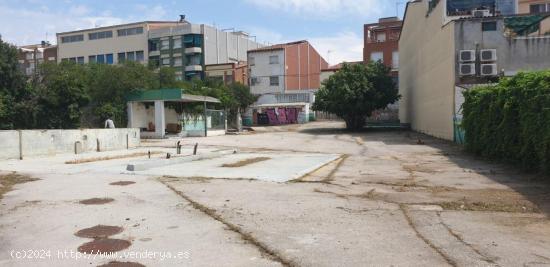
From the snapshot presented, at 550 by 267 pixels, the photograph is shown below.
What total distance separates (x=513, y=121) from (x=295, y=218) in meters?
8.91

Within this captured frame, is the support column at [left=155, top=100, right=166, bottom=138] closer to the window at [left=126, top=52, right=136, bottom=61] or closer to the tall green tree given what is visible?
the tall green tree

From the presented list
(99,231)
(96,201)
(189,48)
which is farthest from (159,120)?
(189,48)

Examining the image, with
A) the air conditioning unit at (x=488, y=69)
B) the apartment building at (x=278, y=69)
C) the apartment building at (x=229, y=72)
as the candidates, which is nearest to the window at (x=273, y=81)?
the apartment building at (x=278, y=69)

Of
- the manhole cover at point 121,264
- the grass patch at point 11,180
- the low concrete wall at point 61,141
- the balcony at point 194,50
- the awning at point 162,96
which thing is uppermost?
the balcony at point 194,50

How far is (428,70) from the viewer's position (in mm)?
33219

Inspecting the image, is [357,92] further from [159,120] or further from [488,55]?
[159,120]

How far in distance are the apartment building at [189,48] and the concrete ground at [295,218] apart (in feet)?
210

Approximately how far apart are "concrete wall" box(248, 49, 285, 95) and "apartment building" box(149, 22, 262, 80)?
379 inches

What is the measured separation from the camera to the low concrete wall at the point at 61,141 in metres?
18.1

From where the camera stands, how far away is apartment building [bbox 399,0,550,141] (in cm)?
2498

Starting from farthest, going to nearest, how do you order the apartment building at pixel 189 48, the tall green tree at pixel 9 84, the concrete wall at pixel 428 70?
the apartment building at pixel 189 48 → the tall green tree at pixel 9 84 → the concrete wall at pixel 428 70

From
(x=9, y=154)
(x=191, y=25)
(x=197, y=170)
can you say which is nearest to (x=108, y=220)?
(x=197, y=170)

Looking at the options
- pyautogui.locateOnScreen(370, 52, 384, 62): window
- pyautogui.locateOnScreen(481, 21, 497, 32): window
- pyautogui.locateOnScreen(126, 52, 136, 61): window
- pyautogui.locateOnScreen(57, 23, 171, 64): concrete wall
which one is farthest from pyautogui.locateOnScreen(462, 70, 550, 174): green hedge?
pyautogui.locateOnScreen(126, 52, 136, 61): window

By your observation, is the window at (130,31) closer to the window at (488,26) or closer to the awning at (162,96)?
the awning at (162,96)
